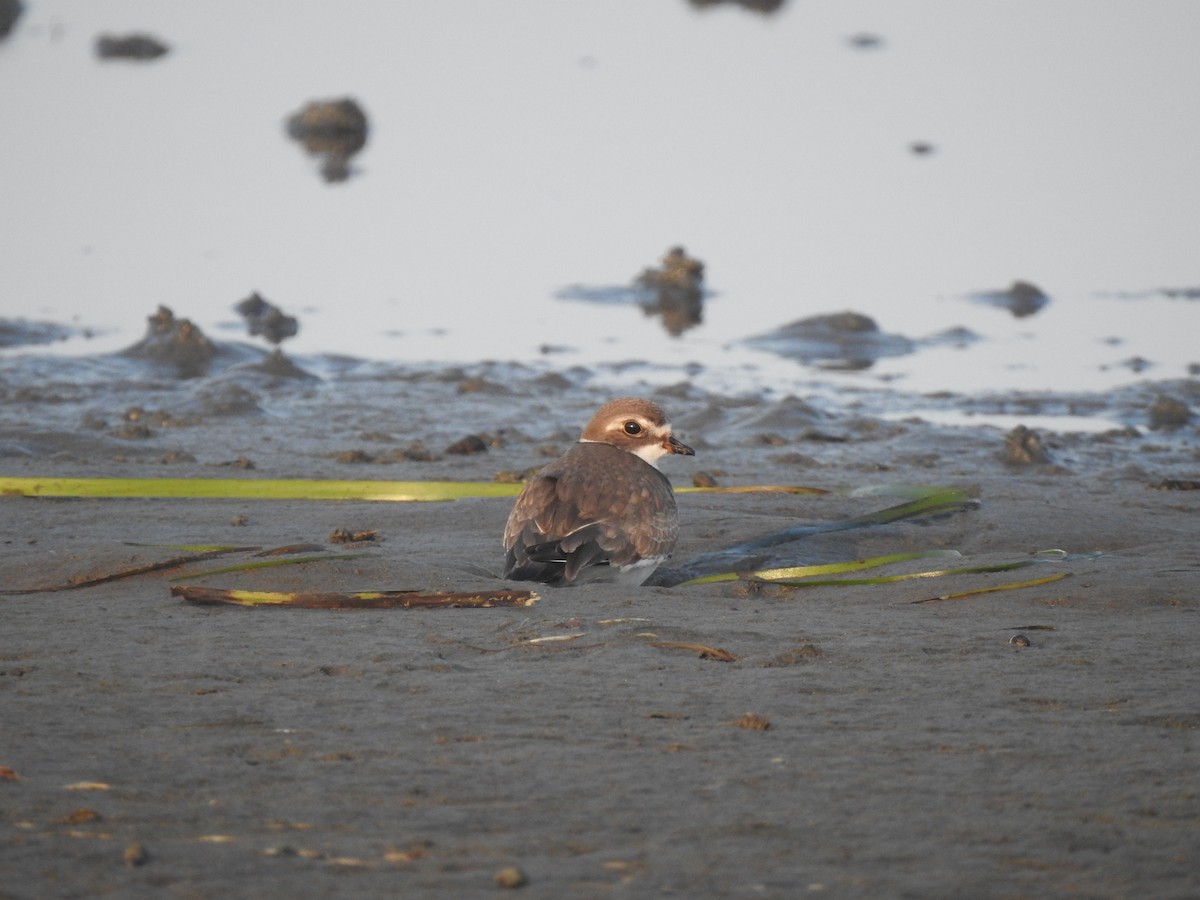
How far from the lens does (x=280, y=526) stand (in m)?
6.86

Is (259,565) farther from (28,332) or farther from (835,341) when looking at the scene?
(835,341)

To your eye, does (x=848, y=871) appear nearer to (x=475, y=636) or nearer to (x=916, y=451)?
(x=475, y=636)

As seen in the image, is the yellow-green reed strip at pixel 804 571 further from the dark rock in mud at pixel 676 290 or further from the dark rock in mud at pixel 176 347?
the dark rock in mud at pixel 676 290

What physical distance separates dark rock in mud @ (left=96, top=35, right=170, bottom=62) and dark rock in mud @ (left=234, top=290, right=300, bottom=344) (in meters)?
12.2

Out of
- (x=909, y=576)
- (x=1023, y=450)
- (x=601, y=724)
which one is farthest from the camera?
(x=1023, y=450)

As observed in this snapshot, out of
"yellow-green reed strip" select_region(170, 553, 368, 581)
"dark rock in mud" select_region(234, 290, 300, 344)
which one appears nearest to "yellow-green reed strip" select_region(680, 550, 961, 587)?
"yellow-green reed strip" select_region(170, 553, 368, 581)

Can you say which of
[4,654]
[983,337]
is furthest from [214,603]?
[983,337]

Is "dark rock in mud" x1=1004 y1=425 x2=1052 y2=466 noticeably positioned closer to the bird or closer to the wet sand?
the wet sand

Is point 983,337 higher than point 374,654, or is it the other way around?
point 983,337

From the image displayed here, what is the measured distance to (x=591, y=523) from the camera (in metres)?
6.00

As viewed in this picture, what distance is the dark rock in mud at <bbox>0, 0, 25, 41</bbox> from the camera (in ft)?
83.5

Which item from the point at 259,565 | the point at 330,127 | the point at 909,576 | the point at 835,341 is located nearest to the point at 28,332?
the point at 835,341

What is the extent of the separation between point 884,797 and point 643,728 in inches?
27.3

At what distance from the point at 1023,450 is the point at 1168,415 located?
190 centimetres
